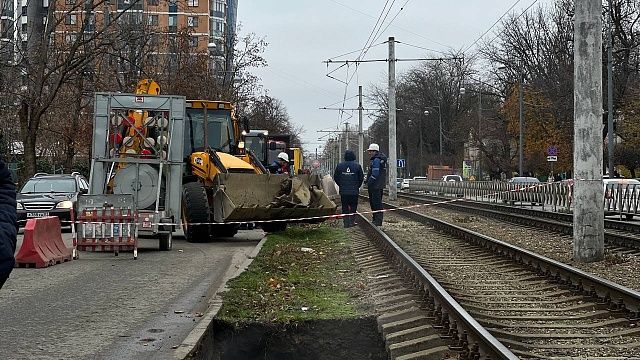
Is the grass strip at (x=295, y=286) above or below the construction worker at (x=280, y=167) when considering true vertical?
below

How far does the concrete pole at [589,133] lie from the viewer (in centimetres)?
1337

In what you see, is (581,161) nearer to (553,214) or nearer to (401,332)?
(401,332)

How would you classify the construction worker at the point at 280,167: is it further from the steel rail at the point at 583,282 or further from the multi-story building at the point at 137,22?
the steel rail at the point at 583,282

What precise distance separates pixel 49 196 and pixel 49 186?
1110 mm

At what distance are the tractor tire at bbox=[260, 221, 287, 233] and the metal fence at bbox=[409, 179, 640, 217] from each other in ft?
32.7

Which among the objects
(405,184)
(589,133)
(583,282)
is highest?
(589,133)

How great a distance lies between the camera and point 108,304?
9781 mm

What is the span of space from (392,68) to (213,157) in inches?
906

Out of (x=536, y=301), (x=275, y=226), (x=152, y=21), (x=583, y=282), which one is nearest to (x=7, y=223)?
(x=536, y=301)

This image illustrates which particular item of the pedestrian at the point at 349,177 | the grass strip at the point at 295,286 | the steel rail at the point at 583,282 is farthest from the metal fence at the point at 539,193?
the grass strip at the point at 295,286

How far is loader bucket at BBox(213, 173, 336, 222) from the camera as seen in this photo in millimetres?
17625

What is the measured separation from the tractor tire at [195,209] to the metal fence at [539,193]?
12.6 meters

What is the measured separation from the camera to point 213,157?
18.7m

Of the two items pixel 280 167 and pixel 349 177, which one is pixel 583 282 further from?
pixel 280 167
